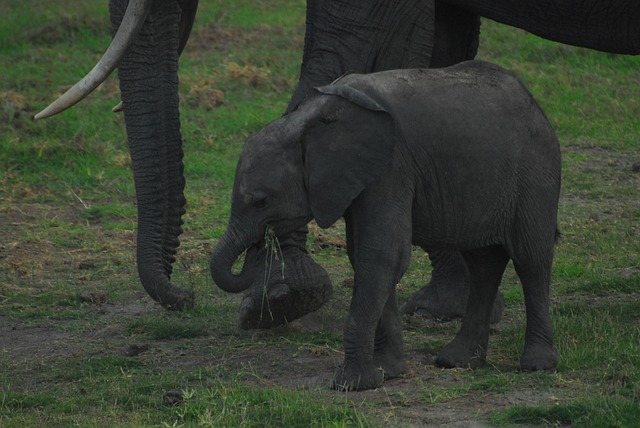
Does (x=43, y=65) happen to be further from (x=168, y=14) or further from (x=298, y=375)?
(x=298, y=375)

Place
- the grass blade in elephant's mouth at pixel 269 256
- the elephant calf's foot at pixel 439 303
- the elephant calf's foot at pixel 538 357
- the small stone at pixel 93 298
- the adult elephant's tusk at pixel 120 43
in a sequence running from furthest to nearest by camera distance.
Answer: the small stone at pixel 93 298 → the elephant calf's foot at pixel 439 303 → the adult elephant's tusk at pixel 120 43 → the elephant calf's foot at pixel 538 357 → the grass blade in elephant's mouth at pixel 269 256

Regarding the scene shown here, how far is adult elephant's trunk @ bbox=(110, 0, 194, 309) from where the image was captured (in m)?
6.40

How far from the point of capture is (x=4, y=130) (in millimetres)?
10219

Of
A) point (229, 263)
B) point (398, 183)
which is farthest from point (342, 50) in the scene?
point (229, 263)

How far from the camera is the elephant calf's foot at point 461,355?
574 centimetres

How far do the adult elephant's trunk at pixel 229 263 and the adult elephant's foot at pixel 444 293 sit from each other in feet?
5.20

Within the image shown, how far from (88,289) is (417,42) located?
2.13m

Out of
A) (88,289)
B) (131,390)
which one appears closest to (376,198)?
(131,390)

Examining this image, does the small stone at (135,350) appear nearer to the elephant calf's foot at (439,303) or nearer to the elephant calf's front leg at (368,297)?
the elephant calf's front leg at (368,297)

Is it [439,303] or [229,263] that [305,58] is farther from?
[229,263]

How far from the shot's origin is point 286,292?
6180mm

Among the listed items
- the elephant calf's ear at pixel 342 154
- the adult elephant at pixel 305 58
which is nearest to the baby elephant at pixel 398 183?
the elephant calf's ear at pixel 342 154

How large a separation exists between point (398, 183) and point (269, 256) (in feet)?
2.50

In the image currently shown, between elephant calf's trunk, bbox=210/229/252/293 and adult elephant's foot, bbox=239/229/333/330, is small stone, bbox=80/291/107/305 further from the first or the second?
elephant calf's trunk, bbox=210/229/252/293
